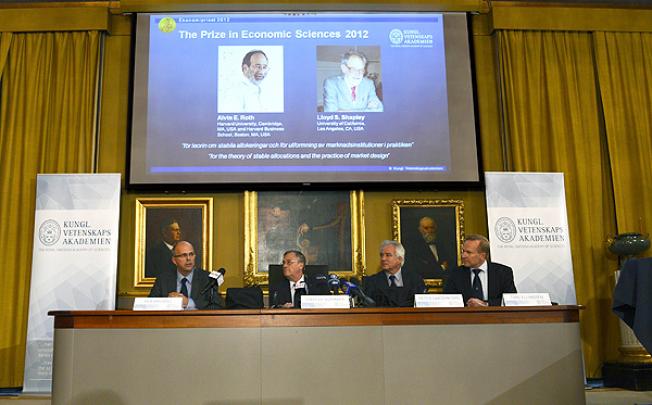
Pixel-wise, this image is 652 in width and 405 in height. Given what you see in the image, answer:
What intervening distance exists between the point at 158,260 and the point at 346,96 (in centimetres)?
226

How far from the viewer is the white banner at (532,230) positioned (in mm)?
5762

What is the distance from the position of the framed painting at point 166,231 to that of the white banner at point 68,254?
34 cm

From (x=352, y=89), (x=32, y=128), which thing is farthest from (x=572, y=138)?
(x=32, y=128)

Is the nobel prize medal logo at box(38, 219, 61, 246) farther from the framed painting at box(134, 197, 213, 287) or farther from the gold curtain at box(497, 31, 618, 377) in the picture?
the gold curtain at box(497, 31, 618, 377)

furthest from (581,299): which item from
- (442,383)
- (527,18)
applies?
(442,383)

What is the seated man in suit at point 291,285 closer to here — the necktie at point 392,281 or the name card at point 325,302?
the necktie at point 392,281

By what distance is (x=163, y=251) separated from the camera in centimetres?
603

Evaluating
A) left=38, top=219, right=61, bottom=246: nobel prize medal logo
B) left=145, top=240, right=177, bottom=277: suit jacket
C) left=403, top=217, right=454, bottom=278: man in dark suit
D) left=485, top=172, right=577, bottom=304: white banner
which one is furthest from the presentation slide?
left=38, top=219, right=61, bottom=246: nobel prize medal logo

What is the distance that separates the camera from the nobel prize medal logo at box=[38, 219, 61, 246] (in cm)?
568

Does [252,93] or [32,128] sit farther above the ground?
[252,93]

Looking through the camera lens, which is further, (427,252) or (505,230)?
(427,252)

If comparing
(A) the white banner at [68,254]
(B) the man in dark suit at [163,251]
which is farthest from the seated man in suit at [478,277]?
(A) the white banner at [68,254]

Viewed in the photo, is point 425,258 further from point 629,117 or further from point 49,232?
point 49,232

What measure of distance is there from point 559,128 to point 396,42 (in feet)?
5.75
